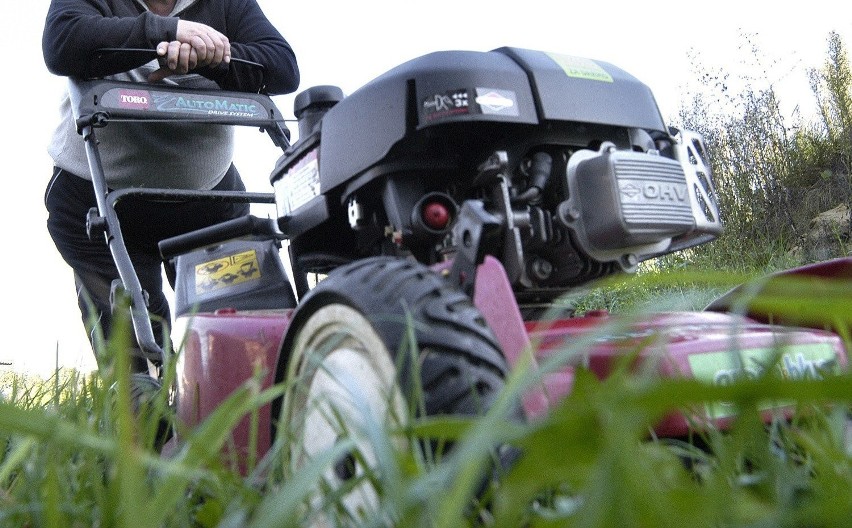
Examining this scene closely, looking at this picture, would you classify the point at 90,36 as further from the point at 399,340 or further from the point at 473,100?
the point at 399,340

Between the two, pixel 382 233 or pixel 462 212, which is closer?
pixel 462 212

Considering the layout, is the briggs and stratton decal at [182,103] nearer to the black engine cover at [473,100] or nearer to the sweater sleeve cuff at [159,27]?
the sweater sleeve cuff at [159,27]

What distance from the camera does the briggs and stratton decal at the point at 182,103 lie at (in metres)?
2.46

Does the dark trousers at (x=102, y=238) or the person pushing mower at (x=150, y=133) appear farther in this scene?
the dark trousers at (x=102, y=238)

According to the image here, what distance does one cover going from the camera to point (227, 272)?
2082 mm

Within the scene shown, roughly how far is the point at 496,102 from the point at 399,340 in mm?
585

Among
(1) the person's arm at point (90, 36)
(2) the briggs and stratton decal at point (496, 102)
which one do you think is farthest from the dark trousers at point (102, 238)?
(2) the briggs and stratton decal at point (496, 102)

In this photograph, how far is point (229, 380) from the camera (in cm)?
156

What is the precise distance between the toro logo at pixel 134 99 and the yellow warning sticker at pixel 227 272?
639mm

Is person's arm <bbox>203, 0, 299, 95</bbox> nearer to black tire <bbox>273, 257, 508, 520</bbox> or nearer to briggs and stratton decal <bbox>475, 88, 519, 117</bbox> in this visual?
briggs and stratton decal <bbox>475, 88, 519, 117</bbox>

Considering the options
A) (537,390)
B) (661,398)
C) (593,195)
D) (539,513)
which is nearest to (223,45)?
(593,195)

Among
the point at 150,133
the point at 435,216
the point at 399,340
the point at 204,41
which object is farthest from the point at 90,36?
the point at 399,340

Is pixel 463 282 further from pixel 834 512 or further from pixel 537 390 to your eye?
pixel 834 512

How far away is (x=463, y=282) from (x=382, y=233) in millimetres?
480
